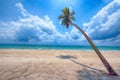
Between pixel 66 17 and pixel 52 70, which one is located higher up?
pixel 66 17

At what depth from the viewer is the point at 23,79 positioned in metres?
6.38

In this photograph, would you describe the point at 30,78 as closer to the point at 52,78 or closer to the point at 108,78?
the point at 52,78

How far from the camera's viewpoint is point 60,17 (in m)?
15.9

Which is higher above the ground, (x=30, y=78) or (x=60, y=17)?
(x=60, y=17)

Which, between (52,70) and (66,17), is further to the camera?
(66,17)

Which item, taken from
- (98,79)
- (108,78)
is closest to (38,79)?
(98,79)

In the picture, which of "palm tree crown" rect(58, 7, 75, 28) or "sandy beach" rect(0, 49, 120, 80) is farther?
"palm tree crown" rect(58, 7, 75, 28)

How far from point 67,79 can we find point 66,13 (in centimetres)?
1048

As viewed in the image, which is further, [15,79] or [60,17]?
[60,17]

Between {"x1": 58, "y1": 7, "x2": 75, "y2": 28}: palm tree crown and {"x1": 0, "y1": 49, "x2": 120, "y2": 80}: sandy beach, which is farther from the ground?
{"x1": 58, "y1": 7, "x2": 75, "y2": 28}: palm tree crown

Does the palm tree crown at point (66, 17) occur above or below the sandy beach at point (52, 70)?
above

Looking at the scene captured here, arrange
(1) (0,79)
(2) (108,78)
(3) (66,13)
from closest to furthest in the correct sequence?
(1) (0,79), (2) (108,78), (3) (66,13)

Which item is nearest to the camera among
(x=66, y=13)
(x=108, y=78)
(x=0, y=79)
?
(x=0, y=79)

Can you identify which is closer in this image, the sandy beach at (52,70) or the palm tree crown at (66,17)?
the sandy beach at (52,70)
